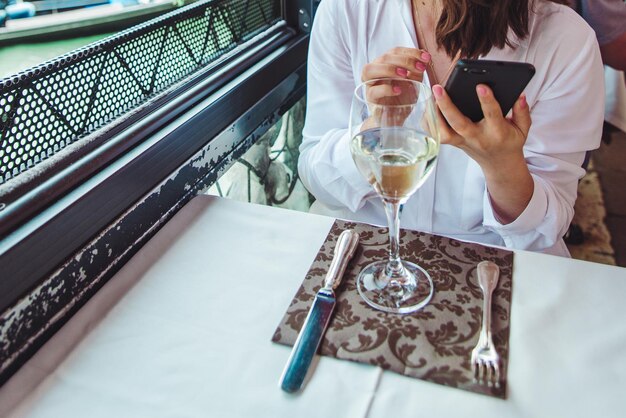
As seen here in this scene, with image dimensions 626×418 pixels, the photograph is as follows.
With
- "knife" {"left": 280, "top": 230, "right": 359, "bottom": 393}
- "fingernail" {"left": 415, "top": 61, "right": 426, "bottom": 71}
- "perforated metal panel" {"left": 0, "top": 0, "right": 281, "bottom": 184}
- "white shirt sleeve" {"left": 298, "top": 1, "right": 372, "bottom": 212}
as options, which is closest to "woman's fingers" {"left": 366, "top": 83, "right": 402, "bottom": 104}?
"fingernail" {"left": 415, "top": 61, "right": 426, "bottom": 71}

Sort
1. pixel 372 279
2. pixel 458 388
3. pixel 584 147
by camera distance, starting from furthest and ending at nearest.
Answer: pixel 584 147
pixel 372 279
pixel 458 388

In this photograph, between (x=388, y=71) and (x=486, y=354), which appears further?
(x=388, y=71)

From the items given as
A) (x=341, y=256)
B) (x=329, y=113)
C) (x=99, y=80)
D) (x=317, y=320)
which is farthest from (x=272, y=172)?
(x=317, y=320)

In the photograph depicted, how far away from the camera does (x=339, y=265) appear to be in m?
0.73

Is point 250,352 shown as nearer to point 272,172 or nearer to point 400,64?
point 400,64

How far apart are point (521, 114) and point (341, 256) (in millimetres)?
319

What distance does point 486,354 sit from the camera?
60cm

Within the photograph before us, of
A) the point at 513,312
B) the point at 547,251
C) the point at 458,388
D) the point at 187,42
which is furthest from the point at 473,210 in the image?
the point at 187,42

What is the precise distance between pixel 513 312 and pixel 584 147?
452 millimetres

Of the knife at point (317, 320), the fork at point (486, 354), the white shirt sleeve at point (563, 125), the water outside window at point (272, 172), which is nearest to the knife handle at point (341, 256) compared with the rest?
the knife at point (317, 320)

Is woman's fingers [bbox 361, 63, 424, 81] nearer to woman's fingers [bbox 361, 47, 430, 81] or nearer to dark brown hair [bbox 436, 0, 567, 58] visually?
woman's fingers [bbox 361, 47, 430, 81]

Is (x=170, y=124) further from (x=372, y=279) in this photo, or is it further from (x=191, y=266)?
(x=372, y=279)

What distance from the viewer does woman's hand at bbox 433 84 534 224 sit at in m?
0.70

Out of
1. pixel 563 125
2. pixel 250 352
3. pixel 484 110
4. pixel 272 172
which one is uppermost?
pixel 484 110
